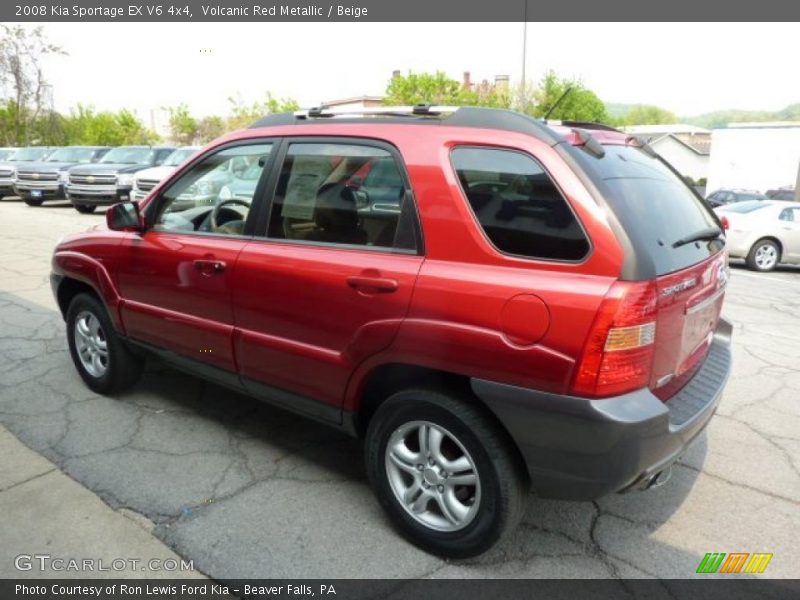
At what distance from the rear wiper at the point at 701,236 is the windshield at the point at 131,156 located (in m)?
17.7

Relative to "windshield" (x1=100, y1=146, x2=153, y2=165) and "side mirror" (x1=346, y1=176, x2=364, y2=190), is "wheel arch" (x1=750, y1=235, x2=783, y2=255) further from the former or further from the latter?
"windshield" (x1=100, y1=146, x2=153, y2=165)

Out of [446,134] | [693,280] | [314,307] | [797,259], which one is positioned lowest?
[797,259]

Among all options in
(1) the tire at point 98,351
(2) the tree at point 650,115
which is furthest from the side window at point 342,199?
(2) the tree at point 650,115

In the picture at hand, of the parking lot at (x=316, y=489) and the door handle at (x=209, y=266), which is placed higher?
the door handle at (x=209, y=266)

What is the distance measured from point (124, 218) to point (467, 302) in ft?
7.61

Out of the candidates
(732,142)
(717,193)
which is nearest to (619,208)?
(717,193)

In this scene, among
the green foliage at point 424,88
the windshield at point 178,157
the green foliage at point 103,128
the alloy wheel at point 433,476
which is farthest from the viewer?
the green foliage at point 103,128

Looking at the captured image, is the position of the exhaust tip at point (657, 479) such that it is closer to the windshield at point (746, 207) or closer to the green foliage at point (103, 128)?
the windshield at point (746, 207)

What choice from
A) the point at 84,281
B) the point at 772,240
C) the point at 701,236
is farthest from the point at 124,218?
the point at 772,240

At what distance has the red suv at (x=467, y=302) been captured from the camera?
2.11m

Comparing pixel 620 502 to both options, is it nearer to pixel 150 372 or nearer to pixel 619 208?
pixel 619 208

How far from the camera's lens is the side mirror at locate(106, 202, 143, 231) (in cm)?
357

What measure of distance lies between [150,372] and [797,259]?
11.4 m

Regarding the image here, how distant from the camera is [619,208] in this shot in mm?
2180
